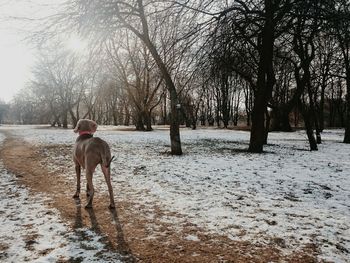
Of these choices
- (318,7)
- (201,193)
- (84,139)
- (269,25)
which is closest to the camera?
(84,139)

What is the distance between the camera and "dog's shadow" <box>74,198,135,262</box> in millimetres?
4583

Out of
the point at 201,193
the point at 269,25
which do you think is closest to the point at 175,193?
the point at 201,193

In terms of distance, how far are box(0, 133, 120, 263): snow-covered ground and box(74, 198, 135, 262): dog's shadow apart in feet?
0.44

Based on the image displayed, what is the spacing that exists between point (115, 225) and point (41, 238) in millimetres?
1212

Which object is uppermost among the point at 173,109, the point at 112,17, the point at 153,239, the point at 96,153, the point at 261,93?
the point at 112,17

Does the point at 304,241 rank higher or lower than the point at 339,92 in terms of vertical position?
lower

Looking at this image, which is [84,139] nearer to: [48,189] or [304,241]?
[48,189]

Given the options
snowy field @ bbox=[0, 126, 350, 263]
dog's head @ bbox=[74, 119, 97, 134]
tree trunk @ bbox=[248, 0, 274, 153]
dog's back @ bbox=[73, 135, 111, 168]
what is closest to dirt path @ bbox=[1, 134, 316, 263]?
snowy field @ bbox=[0, 126, 350, 263]

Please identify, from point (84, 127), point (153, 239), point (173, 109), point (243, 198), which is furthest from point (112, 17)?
point (153, 239)

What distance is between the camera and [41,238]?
5043 millimetres

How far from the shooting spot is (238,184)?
8.66 meters

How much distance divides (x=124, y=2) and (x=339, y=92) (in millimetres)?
52891

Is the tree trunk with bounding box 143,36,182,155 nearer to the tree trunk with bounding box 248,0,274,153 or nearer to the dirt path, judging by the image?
the tree trunk with bounding box 248,0,274,153

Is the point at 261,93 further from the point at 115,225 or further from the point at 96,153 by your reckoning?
the point at 115,225
